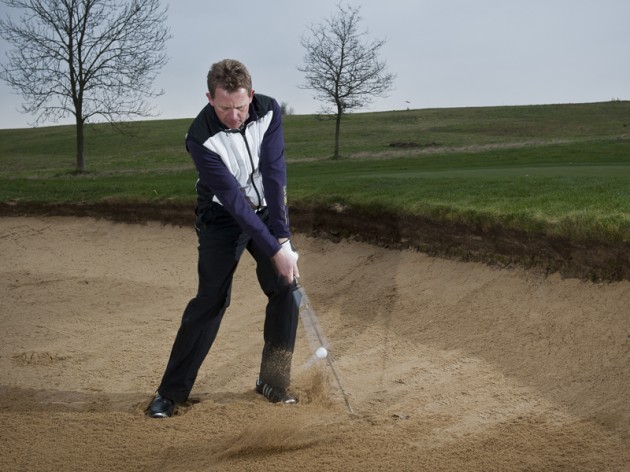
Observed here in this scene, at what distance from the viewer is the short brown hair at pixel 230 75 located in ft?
17.2

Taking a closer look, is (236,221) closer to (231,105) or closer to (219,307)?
(219,307)

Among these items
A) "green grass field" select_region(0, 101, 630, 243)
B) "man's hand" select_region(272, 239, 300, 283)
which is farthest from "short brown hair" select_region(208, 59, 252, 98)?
"green grass field" select_region(0, 101, 630, 243)

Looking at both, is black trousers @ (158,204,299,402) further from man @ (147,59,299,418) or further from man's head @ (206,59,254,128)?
man's head @ (206,59,254,128)

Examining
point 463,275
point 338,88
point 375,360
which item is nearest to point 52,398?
point 375,360

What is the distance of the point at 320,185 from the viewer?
12.6m

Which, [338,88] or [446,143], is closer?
[338,88]

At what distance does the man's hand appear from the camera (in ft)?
18.3

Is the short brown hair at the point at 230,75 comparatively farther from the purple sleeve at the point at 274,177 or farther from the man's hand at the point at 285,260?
the man's hand at the point at 285,260

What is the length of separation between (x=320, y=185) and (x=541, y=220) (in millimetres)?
5584

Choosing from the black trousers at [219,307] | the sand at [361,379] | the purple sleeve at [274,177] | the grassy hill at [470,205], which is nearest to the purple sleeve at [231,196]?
the purple sleeve at [274,177]

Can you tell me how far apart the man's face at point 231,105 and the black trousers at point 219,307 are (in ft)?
2.34

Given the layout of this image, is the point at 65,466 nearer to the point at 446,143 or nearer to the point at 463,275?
the point at 463,275

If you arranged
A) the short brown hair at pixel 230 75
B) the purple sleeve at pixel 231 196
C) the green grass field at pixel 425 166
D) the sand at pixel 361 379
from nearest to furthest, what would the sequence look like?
1. the sand at pixel 361 379
2. the short brown hair at pixel 230 75
3. the purple sleeve at pixel 231 196
4. the green grass field at pixel 425 166

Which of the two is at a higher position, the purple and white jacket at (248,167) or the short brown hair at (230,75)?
the short brown hair at (230,75)
